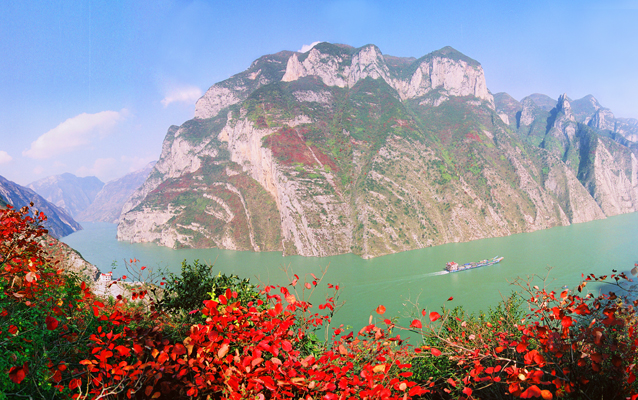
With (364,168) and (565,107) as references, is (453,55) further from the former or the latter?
(364,168)

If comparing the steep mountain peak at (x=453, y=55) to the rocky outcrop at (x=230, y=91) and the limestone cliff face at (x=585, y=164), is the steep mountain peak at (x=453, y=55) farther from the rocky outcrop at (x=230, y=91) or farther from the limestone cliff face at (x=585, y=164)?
the rocky outcrop at (x=230, y=91)

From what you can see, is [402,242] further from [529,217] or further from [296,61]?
[296,61]

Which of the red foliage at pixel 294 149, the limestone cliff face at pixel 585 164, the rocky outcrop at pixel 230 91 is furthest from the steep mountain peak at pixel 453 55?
the red foliage at pixel 294 149

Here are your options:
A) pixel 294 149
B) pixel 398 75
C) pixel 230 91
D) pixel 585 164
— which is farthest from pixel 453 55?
pixel 230 91

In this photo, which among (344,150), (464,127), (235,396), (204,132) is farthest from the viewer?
(204,132)

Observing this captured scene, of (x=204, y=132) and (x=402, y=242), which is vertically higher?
(x=204, y=132)

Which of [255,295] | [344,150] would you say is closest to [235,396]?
Result: [255,295]

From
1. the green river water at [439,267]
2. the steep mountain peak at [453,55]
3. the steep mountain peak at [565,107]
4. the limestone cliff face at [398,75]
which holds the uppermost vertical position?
the steep mountain peak at [453,55]
